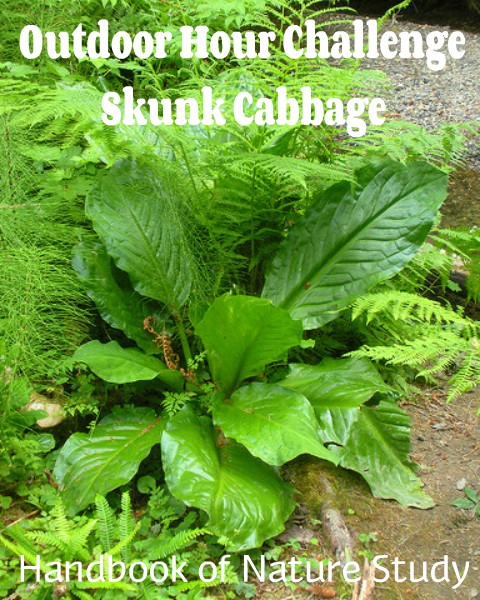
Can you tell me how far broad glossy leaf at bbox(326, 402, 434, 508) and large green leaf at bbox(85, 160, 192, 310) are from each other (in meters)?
0.83

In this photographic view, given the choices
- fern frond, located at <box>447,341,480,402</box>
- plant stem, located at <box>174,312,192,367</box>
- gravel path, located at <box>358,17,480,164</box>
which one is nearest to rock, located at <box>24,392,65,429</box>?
plant stem, located at <box>174,312,192,367</box>

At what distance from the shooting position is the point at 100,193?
8.04 ft

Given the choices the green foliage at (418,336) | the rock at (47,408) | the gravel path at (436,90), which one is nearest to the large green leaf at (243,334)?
the green foliage at (418,336)

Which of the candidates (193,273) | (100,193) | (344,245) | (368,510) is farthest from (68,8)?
(368,510)

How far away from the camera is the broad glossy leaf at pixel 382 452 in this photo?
2.18m

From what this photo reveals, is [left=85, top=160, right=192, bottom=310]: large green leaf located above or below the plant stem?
above

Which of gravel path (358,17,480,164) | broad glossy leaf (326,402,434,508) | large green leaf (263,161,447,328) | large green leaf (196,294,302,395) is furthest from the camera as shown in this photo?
gravel path (358,17,480,164)

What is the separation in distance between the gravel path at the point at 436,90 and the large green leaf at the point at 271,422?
10.5 feet

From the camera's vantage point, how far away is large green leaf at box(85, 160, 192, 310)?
2406 millimetres

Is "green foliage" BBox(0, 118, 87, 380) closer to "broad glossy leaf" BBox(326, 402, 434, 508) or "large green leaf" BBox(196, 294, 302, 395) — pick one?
"large green leaf" BBox(196, 294, 302, 395)

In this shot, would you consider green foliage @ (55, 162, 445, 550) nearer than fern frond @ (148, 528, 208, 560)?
No

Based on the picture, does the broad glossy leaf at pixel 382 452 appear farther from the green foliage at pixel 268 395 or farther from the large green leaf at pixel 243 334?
the large green leaf at pixel 243 334

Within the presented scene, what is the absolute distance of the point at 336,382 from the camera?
7.57 feet

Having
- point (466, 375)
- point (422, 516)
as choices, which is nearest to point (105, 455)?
point (422, 516)
